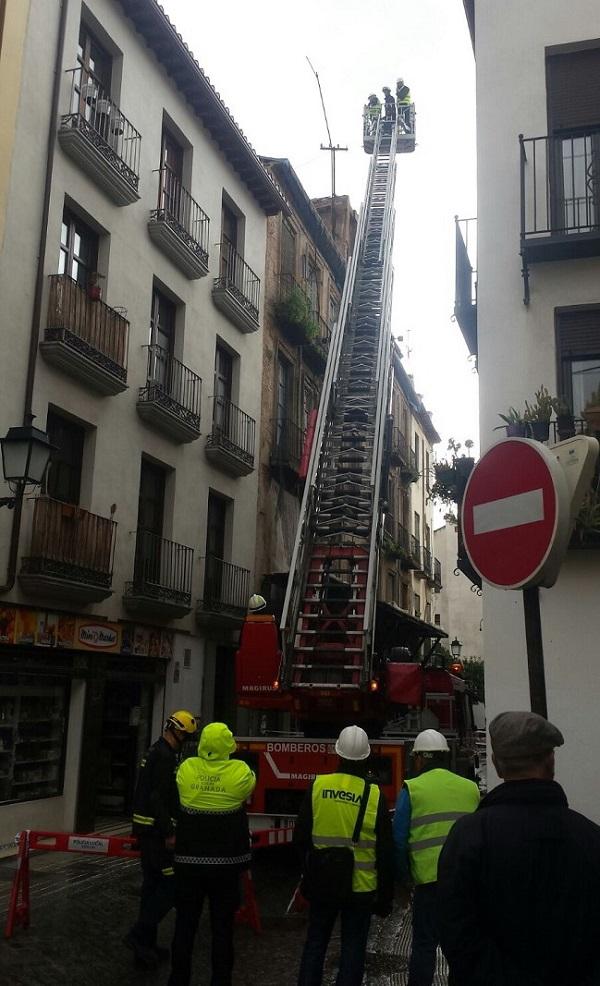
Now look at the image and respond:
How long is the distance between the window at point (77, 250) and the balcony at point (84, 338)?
54cm

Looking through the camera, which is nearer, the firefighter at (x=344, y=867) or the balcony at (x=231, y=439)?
the firefighter at (x=344, y=867)

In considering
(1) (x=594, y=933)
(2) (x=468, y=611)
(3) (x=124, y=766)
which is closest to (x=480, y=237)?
(1) (x=594, y=933)

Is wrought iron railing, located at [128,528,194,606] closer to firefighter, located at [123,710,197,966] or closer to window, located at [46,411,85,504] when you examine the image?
window, located at [46,411,85,504]

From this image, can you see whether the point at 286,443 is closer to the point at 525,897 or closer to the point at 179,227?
the point at 179,227

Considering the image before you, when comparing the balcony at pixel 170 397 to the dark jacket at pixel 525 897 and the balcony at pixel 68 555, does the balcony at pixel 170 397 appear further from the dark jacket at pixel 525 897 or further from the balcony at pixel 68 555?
the dark jacket at pixel 525 897

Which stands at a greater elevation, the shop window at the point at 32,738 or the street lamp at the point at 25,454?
the street lamp at the point at 25,454

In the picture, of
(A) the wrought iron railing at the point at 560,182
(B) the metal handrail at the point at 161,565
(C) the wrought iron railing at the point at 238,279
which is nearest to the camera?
(A) the wrought iron railing at the point at 560,182

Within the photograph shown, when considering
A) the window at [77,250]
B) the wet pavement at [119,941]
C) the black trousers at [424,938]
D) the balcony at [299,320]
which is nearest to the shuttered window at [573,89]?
the black trousers at [424,938]

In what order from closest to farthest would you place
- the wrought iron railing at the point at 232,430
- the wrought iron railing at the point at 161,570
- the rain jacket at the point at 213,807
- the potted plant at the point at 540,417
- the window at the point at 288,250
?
the rain jacket at the point at 213,807 → the potted plant at the point at 540,417 → the wrought iron railing at the point at 161,570 → the wrought iron railing at the point at 232,430 → the window at the point at 288,250

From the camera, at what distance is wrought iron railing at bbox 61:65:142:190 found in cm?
1302

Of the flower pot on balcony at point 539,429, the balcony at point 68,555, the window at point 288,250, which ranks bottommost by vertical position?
the balcony at point 68,555

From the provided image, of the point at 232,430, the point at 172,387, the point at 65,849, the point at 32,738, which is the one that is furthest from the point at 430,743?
the point at 232,430

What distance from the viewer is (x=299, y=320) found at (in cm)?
2141

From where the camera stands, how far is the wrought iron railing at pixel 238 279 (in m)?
18.2
